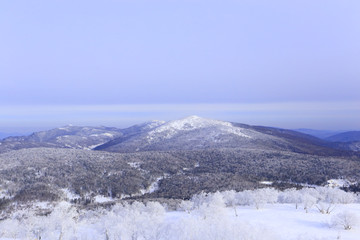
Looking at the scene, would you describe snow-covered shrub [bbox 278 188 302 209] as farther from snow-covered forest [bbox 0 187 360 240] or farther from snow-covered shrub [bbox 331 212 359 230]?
snow-covered shrub [bbox 331 212 359 230]

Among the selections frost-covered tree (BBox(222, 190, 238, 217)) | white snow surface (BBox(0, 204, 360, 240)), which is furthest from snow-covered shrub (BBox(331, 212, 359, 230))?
frost-covered tree (BBox(222, 190, 238, 217))

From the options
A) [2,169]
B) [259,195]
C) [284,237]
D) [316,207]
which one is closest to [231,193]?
[259,195]

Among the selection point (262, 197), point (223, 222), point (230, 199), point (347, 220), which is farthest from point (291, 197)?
point (223, 222)

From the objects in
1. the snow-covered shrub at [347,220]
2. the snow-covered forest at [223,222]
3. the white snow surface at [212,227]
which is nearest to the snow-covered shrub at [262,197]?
the snow-covered forest at [223,222]

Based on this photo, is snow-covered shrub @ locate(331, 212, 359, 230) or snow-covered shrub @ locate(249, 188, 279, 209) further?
snow-covered shrub @ locate(249, 188, 279, 209)

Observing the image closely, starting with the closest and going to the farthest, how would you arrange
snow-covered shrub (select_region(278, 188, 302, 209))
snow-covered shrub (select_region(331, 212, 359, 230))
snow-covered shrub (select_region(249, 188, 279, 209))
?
snow-covered shrub (select_region(331, 212, 359, 230)), snow-covered shrub (select_region(249, 188, 279, 209)), snow-covered shrub (select_region(278, 188, 302, 209))

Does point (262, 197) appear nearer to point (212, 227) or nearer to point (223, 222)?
point (223, 222)

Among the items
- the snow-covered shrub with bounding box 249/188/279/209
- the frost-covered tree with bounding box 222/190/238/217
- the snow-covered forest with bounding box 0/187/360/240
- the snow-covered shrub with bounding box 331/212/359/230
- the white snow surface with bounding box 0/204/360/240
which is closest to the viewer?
the white snow surface with bounding box 0/204/360/240

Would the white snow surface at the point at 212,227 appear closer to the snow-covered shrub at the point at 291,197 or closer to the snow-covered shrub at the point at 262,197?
the snow-covered shrub at the point at 262,197

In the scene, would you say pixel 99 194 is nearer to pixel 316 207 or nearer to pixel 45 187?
pixel 45 187
